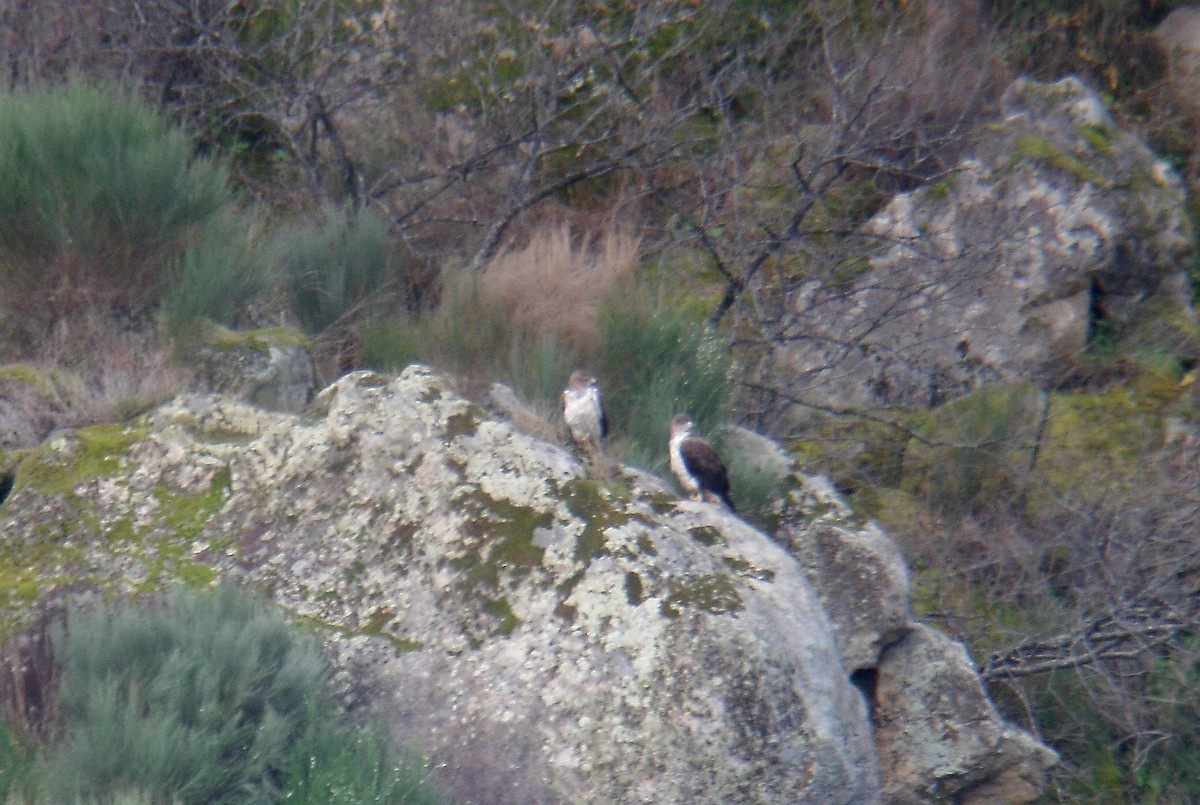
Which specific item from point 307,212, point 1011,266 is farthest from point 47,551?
point 1011,266

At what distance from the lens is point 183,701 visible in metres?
3.56

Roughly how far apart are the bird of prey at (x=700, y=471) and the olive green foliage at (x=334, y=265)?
2.35 metres

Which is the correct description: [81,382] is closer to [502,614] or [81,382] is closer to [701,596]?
[502,614]

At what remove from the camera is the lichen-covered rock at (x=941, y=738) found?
5.46 m

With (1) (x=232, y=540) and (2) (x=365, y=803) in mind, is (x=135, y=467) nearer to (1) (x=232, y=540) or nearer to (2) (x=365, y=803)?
(1) (x=232, y=540)

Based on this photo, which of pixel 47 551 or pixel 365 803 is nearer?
pixel 365 803

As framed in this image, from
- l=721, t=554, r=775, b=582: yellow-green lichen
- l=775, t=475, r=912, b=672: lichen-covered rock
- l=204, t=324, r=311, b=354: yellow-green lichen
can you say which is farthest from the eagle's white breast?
l=204, t=324, r=311, b=354: yellow-green lichen

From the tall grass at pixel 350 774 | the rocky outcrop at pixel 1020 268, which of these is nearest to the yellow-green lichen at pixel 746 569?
the tall grass at pixel 350 774

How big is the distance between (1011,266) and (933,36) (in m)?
2.63

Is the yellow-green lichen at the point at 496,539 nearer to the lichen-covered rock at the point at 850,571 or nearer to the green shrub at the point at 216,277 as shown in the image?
the lichen-covered rock at the point at 850,571

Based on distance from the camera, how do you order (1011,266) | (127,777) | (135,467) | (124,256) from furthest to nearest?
(1011,266) → (124,256) → (135,467) → (127,777)

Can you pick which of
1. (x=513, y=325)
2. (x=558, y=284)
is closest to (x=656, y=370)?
(x=513, y=325)

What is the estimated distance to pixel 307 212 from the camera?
8953 millimetres

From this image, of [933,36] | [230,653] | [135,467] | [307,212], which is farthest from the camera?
[933,36]
